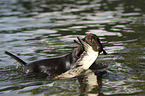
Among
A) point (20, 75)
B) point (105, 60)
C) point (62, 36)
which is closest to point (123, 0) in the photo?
point (62, 36)

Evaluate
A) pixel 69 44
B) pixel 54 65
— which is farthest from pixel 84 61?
pixel 69 44

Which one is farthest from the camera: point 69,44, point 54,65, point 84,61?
point 69,44

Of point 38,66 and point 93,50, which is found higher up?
point 93,50

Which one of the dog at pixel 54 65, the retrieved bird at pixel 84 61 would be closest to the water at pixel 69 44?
the retrieved bird at pixel 84 61

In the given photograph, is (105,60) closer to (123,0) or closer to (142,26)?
(142,26)

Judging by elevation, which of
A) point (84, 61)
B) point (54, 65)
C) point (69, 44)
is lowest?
point (69, 44)

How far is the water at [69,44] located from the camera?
7125 millimetres

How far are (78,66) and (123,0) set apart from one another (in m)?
21.5

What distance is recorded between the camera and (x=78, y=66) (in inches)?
296

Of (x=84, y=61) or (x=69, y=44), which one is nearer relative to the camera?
(x=84, y=61)

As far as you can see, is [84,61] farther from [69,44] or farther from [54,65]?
[69,44]

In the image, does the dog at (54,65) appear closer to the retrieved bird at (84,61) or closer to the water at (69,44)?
the water at (69,44)

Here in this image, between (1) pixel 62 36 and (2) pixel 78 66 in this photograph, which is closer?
(2) pixel 78 66

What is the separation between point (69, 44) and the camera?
→ 485 inches
